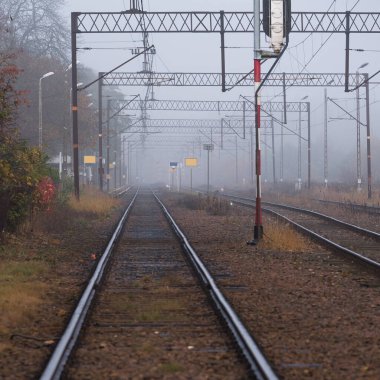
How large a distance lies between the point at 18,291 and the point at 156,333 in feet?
12.6

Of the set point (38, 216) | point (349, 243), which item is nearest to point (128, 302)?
point (349, 243)

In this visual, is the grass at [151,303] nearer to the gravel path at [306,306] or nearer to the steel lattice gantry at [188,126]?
the gravel path at [306,306]

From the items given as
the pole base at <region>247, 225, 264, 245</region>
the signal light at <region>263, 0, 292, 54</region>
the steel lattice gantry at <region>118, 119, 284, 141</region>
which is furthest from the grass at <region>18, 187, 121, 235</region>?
the steel lattice gantry at <region>118, 119, 284, 141</region>

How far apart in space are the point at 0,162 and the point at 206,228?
1083cm

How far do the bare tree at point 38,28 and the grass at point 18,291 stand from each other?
4987cm

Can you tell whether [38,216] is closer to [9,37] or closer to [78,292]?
[78,292]

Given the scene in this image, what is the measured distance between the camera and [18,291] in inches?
473

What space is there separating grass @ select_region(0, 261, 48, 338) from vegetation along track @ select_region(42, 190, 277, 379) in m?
0.80

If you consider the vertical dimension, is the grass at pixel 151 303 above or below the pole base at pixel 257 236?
below

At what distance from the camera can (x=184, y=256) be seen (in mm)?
17656

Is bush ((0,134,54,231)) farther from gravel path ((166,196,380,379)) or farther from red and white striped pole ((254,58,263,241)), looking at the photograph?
red and white striped pole ((254,58,263,241))

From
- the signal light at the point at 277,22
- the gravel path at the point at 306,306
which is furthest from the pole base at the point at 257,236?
the signal light at the point at 277,22

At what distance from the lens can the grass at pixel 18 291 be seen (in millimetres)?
9906

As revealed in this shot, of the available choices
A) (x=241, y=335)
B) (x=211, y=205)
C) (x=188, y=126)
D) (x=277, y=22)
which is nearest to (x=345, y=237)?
(x=277, y=22)
